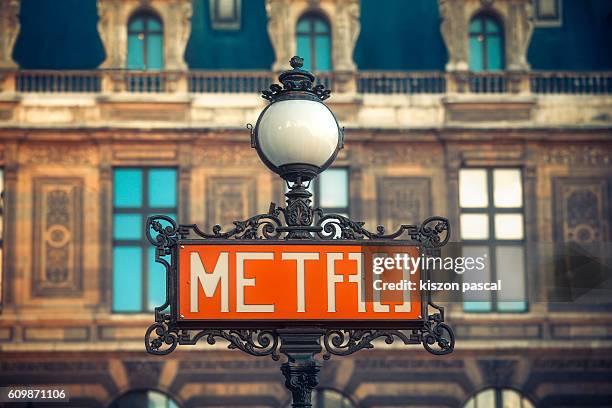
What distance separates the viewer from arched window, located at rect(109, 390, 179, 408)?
25.6m

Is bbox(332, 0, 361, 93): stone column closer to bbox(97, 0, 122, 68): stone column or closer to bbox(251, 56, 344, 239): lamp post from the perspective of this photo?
bbox(97, 0, 122, 68): stone column

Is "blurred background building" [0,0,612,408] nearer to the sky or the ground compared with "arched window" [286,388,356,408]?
nearer to the sky

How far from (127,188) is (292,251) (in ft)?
64.2

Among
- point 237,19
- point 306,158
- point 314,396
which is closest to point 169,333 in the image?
point 306,158

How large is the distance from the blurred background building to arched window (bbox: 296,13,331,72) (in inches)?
1.6

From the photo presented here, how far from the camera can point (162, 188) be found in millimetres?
26281

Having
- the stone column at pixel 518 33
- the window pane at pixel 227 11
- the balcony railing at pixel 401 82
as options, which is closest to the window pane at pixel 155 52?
the window pane at pixel 227 11

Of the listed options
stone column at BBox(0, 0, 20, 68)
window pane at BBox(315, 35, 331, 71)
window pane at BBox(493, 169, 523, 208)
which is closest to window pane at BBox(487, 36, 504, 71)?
window pane at BBox(493, 169, 523, 208)

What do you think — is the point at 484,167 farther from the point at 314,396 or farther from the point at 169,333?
the point at 169,333

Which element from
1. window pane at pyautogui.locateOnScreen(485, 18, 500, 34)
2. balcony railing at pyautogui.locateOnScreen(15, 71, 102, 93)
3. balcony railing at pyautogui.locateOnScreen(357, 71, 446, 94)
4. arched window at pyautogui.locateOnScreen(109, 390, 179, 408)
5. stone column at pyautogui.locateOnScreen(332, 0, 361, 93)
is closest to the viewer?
arched window at pyautogui.locateOnScreen(109, 390, 179, 408)

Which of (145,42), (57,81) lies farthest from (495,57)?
(57,81)

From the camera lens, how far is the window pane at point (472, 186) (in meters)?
26.6

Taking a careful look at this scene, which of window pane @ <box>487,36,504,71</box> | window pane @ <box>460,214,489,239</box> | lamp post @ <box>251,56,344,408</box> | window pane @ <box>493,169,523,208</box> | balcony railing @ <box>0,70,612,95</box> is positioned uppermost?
window pane @ <box>487,36,504,71</box>

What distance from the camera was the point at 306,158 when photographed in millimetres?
7105
